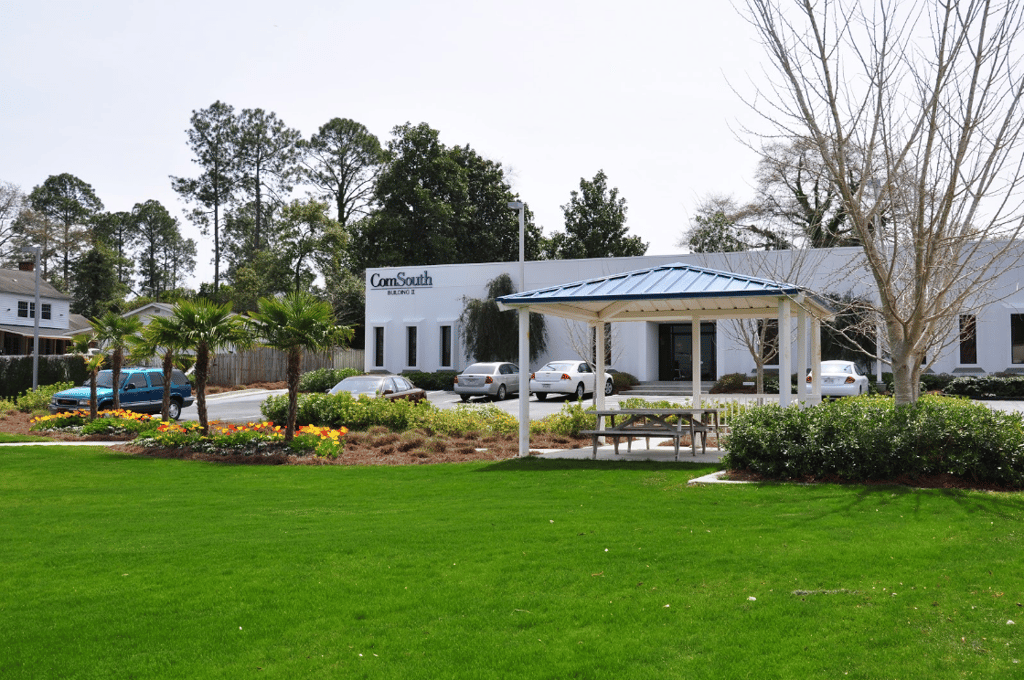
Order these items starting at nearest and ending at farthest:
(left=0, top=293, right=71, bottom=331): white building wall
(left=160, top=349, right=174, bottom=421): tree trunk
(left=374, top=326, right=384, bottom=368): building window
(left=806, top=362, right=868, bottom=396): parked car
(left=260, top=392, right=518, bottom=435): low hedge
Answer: (left=260, top=392, right=518, bottom=435): low hedge
(left=160, top=349, right=174, bottom=421): tree trunk
(left=806, top=362, right=868, bottom=396): parked car
(left=374, top=326, right=384, bottom=368): building window
(left=0, top=293, right=71, bottom=331): white building wall

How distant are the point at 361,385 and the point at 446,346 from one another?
1774 cm

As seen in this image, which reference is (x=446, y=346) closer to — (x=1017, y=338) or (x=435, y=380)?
(x=435, y=380)

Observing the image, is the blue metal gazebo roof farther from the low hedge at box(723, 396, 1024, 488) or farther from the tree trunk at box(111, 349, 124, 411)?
the tree trunk at box(111, 349, 124, 411)

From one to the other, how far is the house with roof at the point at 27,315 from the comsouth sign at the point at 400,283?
73.5 feet

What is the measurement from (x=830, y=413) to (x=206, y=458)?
10109 mm

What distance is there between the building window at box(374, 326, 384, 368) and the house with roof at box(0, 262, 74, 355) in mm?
22126

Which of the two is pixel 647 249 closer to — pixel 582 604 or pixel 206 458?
pixel 206 458

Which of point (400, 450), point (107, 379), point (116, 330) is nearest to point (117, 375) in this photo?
point (116, 330)

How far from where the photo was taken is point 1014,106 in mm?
10070

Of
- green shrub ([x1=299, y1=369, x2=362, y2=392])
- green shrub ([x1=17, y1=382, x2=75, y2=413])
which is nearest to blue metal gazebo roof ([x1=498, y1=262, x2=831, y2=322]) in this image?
green shrub ([x1=17, y1=382, x2=75, y2=413])

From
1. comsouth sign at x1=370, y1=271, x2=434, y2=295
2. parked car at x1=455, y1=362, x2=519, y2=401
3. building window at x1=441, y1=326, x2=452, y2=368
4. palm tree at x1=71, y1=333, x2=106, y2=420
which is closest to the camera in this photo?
palm tree at x1=71, y1=333, x2=106, y2=420

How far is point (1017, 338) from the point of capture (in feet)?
103

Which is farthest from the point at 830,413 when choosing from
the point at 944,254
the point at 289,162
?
the point at 289,162

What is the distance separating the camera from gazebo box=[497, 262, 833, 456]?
41.1 ft
